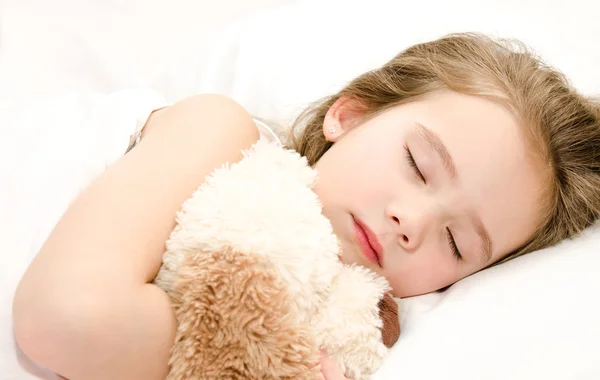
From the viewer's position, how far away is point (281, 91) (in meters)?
1.40

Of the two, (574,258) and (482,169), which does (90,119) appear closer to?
(482,169)

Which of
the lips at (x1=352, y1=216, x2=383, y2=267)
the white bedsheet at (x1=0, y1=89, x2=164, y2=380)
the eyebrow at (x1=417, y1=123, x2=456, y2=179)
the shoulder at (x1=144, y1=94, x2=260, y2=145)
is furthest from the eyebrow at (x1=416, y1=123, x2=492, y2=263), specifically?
the white bedsheet at (x1=0, y1=89, x2=164, y2=380)

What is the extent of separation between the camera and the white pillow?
2.66 feet

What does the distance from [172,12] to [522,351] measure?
4.36ft

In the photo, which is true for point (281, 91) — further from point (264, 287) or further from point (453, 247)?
point (264, 287)

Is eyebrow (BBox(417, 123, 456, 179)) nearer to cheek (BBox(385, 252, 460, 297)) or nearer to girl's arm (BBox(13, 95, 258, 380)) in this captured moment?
cheek (BBox(385, 252, 460, 297))

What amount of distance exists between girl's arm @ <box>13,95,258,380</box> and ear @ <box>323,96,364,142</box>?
0.33 metres

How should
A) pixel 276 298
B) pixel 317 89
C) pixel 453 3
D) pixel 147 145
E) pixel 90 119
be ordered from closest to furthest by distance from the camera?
pixel 276 298, pixel 147 145, pixel 90 119, pixel 317 89, pixel 453 3

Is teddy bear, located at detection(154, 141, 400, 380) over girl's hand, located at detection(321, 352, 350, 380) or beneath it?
over

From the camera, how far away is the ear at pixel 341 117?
1106mm

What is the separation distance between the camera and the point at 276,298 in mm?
741

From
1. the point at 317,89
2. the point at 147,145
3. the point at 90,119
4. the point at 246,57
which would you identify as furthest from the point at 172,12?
the point at 147,145

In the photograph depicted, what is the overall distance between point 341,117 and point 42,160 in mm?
557

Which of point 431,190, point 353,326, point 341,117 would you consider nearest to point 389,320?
point 353,326
